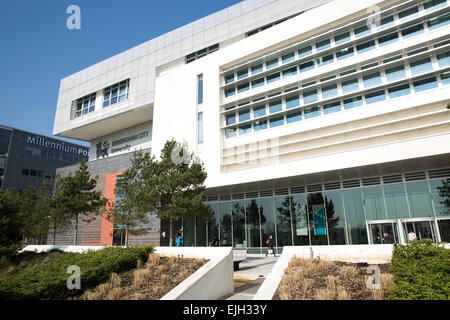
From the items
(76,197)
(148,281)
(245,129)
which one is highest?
(245,129)

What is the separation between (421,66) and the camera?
18.1m

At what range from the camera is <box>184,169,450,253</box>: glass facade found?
58.7 feet

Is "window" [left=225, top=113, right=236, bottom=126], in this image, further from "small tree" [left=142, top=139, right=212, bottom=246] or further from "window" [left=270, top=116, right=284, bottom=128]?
"small tree" [left=142, top=139, right=212, bottom=246]

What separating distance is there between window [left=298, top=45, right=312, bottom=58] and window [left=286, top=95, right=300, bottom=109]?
3.20 m

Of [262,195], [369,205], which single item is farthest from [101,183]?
[369,205]

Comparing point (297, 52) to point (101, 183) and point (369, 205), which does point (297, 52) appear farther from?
point (101, 183)

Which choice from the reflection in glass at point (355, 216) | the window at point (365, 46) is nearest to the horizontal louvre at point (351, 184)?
the reflection in glass at point (355, 216)

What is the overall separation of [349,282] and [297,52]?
1886cm

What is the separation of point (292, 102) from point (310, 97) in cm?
131

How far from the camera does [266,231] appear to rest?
2256 centimetres

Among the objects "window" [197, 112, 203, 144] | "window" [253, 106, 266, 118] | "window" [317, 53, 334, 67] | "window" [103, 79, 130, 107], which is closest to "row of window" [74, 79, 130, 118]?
"window" [103, 79, 130, 107]

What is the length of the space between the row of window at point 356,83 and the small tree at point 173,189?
710cm

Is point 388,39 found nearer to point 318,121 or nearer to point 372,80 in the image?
point 372,80

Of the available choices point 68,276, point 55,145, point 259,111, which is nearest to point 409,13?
point 259,111
